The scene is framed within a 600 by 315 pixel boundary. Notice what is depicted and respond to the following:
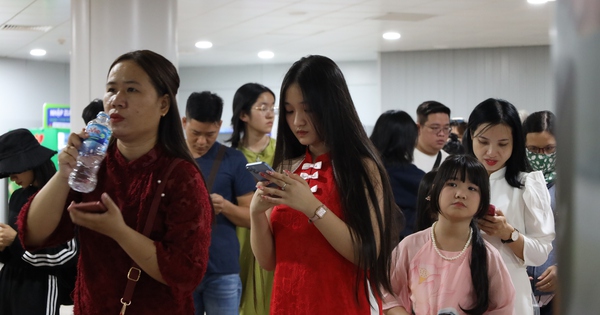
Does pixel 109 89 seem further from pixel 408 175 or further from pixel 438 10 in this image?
pixel 438 10

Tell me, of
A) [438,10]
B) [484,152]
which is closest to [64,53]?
[438,10]

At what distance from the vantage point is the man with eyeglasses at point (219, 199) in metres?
3.96

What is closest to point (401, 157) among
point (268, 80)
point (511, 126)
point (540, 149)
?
point (540, 149)

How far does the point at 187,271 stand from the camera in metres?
1.88

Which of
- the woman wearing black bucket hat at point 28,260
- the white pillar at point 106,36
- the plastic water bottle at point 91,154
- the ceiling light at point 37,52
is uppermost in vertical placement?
the ceiling light at point 37,52

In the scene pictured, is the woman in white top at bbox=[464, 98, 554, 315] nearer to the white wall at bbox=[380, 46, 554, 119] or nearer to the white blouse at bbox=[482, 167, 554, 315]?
the white blouse at bbox=[482, 167, 554, 315]

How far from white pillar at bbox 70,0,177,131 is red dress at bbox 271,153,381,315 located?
11.5ft

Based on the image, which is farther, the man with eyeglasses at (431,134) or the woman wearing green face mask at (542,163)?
the man with eyeglasses at (431,134)

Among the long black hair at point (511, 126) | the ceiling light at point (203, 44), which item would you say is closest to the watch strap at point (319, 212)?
the long black hair at point (511, 126)

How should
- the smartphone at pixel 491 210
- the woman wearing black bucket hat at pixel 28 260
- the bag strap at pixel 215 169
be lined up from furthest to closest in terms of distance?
the bag strap at pixel 215 169, the woman wearing black bucket hat at pixel 28 260, the smartphone at pixel 491 210

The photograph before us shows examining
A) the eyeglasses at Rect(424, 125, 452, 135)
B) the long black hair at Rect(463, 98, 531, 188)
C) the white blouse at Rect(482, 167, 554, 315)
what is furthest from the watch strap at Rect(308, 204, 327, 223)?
the eyeglasses at Rect(424, 125, 452, 135)

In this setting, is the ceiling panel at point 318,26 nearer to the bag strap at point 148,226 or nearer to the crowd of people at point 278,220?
the crowd of people at point 278,220

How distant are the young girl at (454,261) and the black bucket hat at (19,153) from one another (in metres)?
1.89

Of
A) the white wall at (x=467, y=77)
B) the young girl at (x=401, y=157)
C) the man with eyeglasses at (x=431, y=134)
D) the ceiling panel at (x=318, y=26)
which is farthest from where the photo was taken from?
the white wall at (x=467, y=77)
